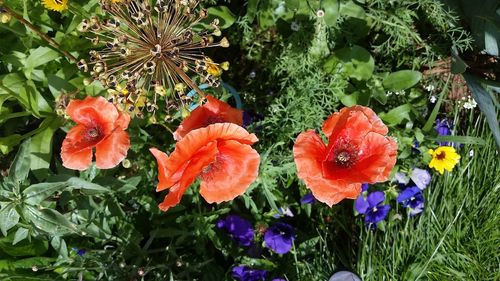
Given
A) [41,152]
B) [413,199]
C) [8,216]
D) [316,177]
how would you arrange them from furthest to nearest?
[413,199], [41,152], [8,216], [316,177]

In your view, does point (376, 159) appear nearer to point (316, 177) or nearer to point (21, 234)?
point (316, 177)

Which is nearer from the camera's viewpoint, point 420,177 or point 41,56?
point 41,56

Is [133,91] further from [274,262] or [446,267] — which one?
[446,267]

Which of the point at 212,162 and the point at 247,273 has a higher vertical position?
the point at 212,162

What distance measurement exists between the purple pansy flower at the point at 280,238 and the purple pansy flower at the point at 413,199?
1.61 ft

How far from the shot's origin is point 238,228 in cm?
230

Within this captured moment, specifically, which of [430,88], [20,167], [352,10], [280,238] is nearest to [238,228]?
[280,238]

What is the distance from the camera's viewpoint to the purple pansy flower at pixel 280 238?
2271 millimetres

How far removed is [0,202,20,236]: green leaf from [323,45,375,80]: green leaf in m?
1.34

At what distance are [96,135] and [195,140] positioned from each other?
449 millimetres

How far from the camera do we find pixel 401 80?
2361mm

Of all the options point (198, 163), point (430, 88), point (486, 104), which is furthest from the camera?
point (430, 88)

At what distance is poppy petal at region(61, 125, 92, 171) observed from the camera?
1.70m

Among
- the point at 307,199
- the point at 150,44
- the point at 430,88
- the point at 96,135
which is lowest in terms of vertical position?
the point at 307,199
